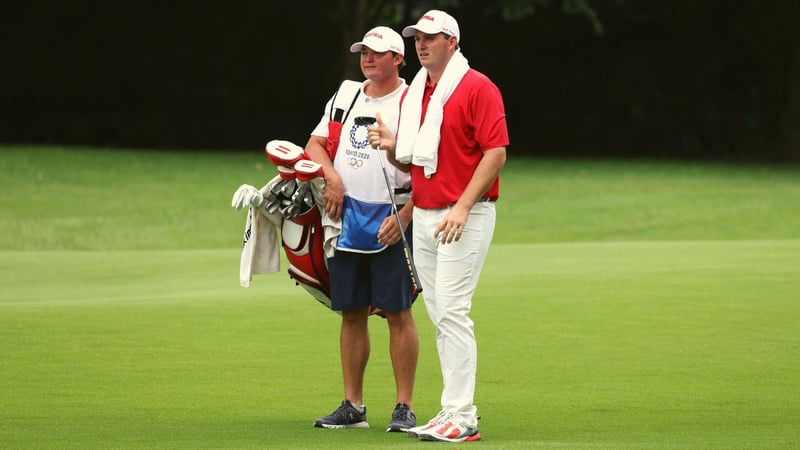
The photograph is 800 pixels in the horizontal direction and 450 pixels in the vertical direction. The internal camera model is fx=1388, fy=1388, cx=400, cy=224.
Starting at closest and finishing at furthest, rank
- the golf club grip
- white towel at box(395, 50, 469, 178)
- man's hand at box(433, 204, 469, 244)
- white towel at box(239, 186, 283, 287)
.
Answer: man's hand at box(433, 204, 469, 244) < white towel at box(395, 50, 469, 178) < the golf club grip < white towel at box(239, 186, 283, 287)

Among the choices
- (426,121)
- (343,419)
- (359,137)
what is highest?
(426,121)

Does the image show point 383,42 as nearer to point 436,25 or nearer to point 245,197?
point 436,25

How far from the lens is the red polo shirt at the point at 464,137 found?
6137 millimetres

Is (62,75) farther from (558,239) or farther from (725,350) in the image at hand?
(725,350)

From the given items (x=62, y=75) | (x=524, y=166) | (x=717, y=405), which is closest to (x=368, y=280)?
(x=717, y=405)

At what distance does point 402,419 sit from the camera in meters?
6.61

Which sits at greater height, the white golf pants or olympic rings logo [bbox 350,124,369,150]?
olympic rings logo [bbox 350,124,369,150]

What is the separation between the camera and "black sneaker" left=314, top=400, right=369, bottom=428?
6.70 metres

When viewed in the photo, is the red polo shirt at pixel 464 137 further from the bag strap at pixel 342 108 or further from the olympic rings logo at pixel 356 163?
the bag strap at pixel 342 108

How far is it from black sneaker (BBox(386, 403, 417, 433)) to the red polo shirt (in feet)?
3.38

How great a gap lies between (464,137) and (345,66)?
25.9 m

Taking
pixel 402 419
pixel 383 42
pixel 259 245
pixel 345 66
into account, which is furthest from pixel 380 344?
pixel 345 66

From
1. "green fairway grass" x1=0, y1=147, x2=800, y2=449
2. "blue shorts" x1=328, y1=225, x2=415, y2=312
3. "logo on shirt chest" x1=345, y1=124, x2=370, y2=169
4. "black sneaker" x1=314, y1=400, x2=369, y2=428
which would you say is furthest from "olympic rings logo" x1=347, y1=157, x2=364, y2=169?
"green fairway grass" x1=0, y1=147, x2=800, y2=449

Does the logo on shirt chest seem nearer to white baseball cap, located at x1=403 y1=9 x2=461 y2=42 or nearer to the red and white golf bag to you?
the red and white golf bag
